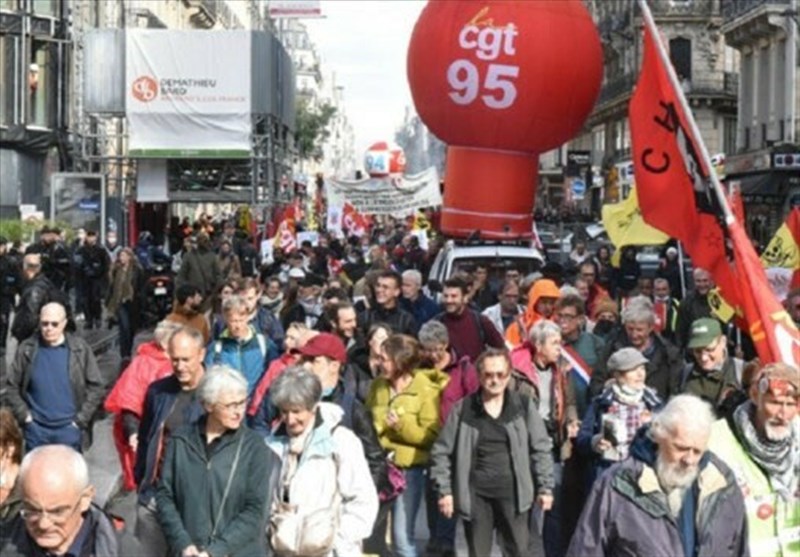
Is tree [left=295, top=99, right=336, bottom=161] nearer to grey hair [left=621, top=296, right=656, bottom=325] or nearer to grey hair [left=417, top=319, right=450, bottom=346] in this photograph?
grey hair [left=621, top=296, right=656, bottom=325]

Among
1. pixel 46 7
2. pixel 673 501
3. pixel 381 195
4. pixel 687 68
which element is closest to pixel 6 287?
pixel 381 195

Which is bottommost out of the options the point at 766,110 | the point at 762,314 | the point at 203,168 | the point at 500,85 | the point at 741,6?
the point at 762,314

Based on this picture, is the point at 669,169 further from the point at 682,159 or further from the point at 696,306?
the point at 696,306

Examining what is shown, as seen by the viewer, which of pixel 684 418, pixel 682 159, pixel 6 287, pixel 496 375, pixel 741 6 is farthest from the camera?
pixel 741 6

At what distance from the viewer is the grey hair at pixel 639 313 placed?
9.80 m

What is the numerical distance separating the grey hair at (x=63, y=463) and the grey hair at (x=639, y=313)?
511 cm

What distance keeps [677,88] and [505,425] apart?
2227mm

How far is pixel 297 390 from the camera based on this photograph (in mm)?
6883

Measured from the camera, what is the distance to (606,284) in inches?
925

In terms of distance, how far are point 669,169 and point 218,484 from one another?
4.17m

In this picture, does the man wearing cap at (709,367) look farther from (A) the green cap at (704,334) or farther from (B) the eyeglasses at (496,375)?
(B) the eyeglasses at (496,375)

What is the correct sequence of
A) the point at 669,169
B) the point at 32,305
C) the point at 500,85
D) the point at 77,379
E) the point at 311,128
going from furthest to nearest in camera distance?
1. the point at 311,128
2. the point at 500,85
3. the point at 32,305
4. the point at 77,379
5. the point at 669,169

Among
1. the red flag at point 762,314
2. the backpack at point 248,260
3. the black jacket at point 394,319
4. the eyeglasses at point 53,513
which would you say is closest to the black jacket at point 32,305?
the black jacket at point 394,319

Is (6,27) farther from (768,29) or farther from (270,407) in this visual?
(270,407)
